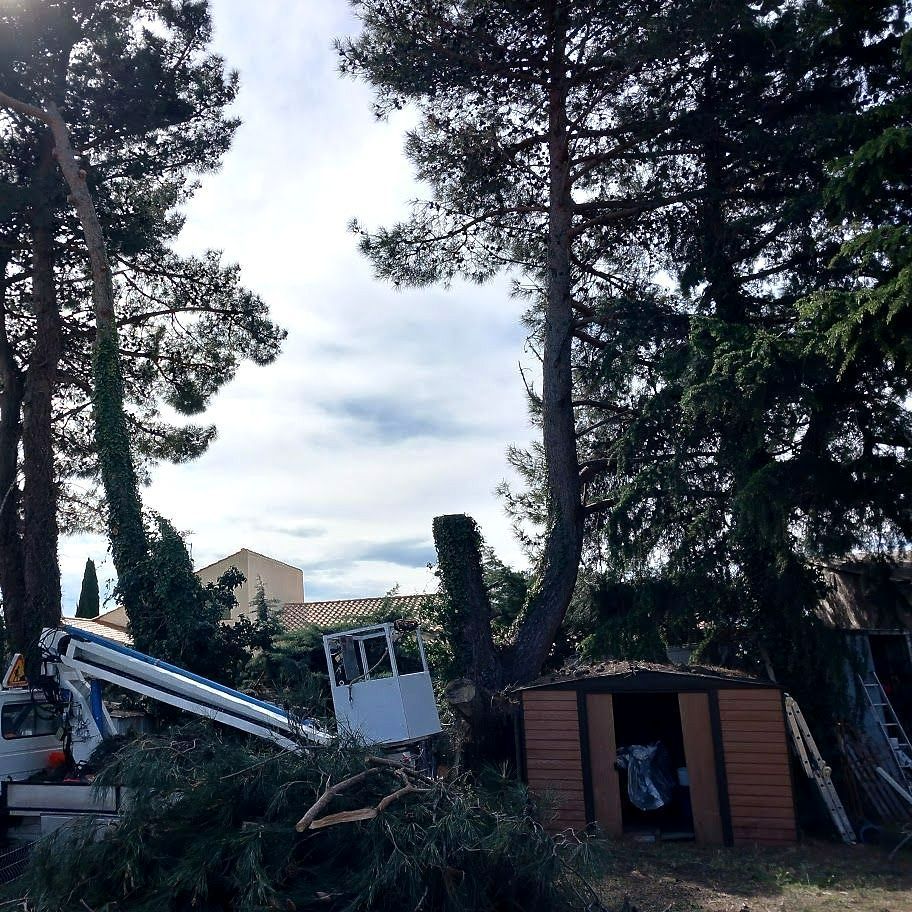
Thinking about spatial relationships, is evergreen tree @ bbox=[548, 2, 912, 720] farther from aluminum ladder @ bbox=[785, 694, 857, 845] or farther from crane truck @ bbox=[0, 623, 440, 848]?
crane truck @ bbox=[0, 623, 440, 848]

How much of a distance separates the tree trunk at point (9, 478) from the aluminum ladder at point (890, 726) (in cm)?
1530

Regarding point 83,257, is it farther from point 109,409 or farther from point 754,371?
point 754,371

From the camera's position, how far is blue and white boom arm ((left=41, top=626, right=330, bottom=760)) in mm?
9266

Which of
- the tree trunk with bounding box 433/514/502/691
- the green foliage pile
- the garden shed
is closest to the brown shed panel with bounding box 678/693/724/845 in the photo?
the garden shed

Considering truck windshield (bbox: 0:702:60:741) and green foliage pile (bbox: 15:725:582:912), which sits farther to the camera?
truck windshield (bbox: 0:702:60:741)

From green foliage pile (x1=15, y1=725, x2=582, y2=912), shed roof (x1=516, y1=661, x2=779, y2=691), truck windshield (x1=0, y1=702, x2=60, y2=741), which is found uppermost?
truck windshield (x1=0, y1=702, x2=60, y2=741)

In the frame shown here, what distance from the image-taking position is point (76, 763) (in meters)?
10.2

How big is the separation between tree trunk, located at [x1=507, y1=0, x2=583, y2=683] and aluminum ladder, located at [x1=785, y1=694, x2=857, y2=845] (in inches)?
151

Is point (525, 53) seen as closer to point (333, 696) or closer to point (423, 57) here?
point (423, 57)

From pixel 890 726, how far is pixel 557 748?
6.49 metres

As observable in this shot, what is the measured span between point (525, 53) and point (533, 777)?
37.8 feet

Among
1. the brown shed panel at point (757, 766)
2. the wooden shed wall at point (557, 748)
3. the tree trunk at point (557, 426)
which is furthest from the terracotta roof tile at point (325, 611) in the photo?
the brown shed panel at point (757, 766)

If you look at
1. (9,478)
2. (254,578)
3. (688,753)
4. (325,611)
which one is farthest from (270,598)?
(688,753)

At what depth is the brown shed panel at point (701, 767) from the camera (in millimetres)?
10781
